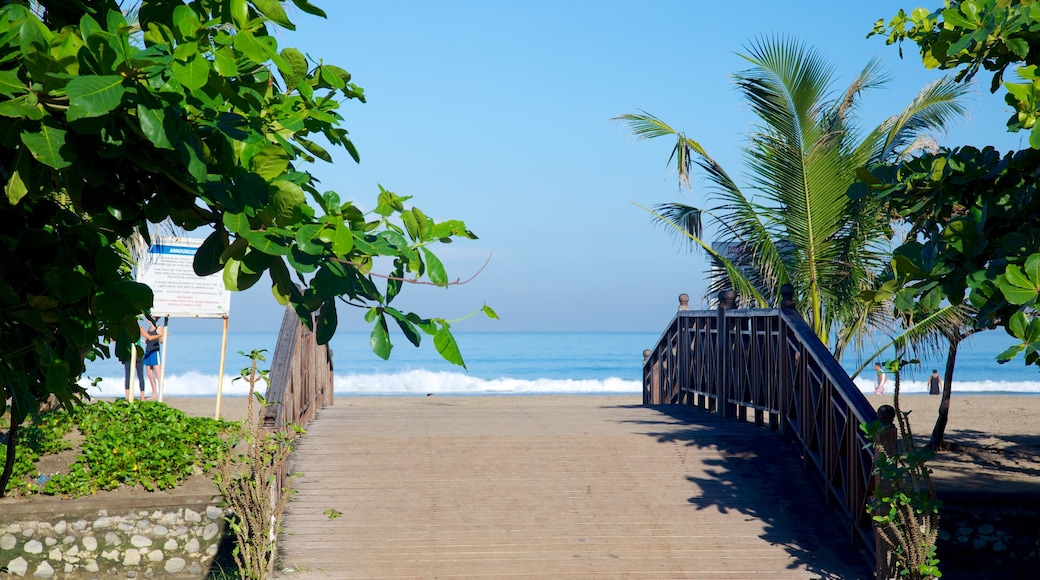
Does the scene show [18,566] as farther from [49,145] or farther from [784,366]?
[49,145]

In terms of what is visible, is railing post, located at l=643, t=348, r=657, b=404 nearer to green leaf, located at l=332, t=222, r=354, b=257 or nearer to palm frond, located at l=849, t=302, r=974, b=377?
palm frond, located at l=849, t=302, r=974, b=377

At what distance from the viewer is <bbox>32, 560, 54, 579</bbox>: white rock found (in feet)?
23.5

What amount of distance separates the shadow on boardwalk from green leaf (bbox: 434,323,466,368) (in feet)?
15.6

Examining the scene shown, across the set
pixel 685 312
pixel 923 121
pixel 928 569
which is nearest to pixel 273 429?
pixel 928 569

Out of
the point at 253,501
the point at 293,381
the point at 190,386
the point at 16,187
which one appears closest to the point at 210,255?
the point at 16,187

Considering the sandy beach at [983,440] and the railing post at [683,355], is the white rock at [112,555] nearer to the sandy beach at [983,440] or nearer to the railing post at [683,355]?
the sandy beach at [983,440]

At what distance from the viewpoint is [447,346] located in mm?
1938

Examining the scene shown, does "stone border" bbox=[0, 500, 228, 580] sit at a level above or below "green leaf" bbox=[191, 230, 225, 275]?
below

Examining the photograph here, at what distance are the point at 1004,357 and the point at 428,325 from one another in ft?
8.10

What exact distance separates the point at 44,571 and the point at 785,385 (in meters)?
6.37

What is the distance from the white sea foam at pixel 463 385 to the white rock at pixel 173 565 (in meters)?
38.3

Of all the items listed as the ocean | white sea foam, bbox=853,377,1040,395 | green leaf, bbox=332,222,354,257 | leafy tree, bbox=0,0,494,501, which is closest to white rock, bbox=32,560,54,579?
leafy tree, bbox=0,0,494,501

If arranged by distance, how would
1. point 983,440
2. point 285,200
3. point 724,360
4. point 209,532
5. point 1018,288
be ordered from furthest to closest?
point 983,440 < point 724,360 < point 209,532 < point 1018,288 < point 285,200

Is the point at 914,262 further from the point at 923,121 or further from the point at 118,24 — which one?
the point at 923,121
